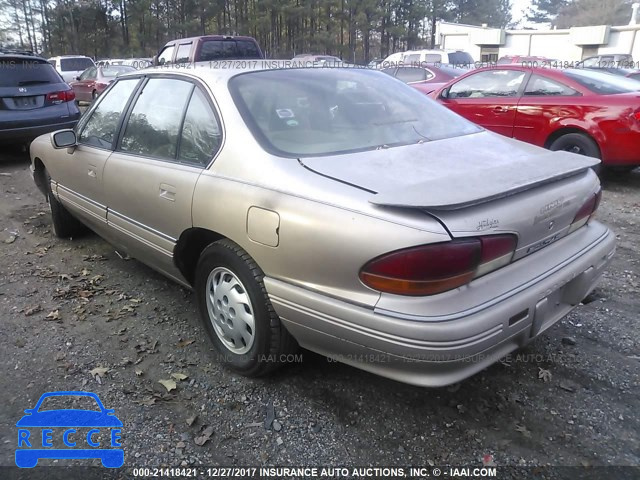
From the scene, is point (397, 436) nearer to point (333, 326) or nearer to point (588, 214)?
point (333, 326)

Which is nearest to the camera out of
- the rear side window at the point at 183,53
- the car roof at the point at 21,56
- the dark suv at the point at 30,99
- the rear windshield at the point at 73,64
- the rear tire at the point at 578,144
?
the rear tire at the point at 578,144

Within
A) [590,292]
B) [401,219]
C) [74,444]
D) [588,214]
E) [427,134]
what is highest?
[427,134]

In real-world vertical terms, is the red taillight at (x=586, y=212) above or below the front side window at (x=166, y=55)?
below

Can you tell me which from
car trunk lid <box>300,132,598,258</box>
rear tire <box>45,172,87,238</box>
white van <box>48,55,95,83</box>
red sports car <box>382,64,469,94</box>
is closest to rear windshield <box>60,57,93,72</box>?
white van <box>48,55,95,83</box>

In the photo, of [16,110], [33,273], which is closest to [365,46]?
[16,110]

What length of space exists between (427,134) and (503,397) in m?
1.46

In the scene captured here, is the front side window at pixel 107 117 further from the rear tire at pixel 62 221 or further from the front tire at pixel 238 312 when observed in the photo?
the front tire at pixel 238 312

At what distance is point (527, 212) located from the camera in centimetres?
213

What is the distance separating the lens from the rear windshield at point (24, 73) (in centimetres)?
781

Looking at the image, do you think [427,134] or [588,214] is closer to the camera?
[588,214]

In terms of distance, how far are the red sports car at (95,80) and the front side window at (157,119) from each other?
12.8 m

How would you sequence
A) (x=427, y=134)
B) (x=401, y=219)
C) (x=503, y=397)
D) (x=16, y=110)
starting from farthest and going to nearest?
(x=16, y=110), (x=427, y=134), (x=503, y=397), (x=401, y=219)

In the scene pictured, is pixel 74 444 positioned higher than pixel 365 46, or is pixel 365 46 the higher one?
pixel 365 46

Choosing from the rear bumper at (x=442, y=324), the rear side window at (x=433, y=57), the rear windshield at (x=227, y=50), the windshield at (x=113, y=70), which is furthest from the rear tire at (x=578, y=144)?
the rear side window at (x=433, y=57)
